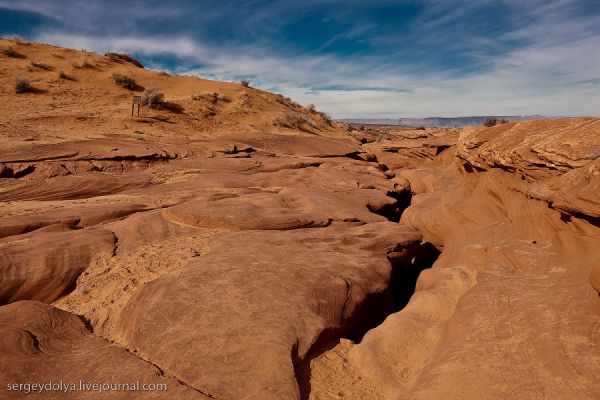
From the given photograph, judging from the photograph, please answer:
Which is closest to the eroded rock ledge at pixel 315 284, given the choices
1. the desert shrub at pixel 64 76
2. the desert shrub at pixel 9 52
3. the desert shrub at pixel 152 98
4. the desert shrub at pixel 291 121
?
the desert shrub at pixel 152 98

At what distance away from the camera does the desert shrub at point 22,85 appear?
67.8 feet

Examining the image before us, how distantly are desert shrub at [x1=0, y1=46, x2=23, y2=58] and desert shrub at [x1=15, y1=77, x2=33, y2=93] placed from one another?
6.51 meters

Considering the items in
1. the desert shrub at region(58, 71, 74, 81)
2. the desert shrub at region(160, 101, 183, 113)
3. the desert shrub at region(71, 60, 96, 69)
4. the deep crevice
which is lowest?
the deep crevice

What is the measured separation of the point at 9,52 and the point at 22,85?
7.16 meters

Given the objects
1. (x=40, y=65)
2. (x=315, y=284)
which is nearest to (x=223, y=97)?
(x=40, y=65)

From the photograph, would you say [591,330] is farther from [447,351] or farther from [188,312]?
[188,312]

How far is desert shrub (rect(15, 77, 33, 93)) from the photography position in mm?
20656

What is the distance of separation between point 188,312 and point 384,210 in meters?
7.44

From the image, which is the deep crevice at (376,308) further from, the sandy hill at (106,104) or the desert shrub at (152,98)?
the desert shrub at (152,98)

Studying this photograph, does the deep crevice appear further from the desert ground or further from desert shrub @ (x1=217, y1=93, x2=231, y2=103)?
desert shrub @ (x1=217, y1=93, x2=231, y2=103)

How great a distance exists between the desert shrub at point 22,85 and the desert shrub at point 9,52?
6.51m

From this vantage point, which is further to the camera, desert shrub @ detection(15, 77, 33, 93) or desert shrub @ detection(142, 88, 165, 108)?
desert shrub @ detection(142, 88, 165, 108)

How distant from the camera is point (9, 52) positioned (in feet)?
82.7

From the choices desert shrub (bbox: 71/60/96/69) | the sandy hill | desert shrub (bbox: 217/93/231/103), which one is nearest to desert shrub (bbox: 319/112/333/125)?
the sandy hill
